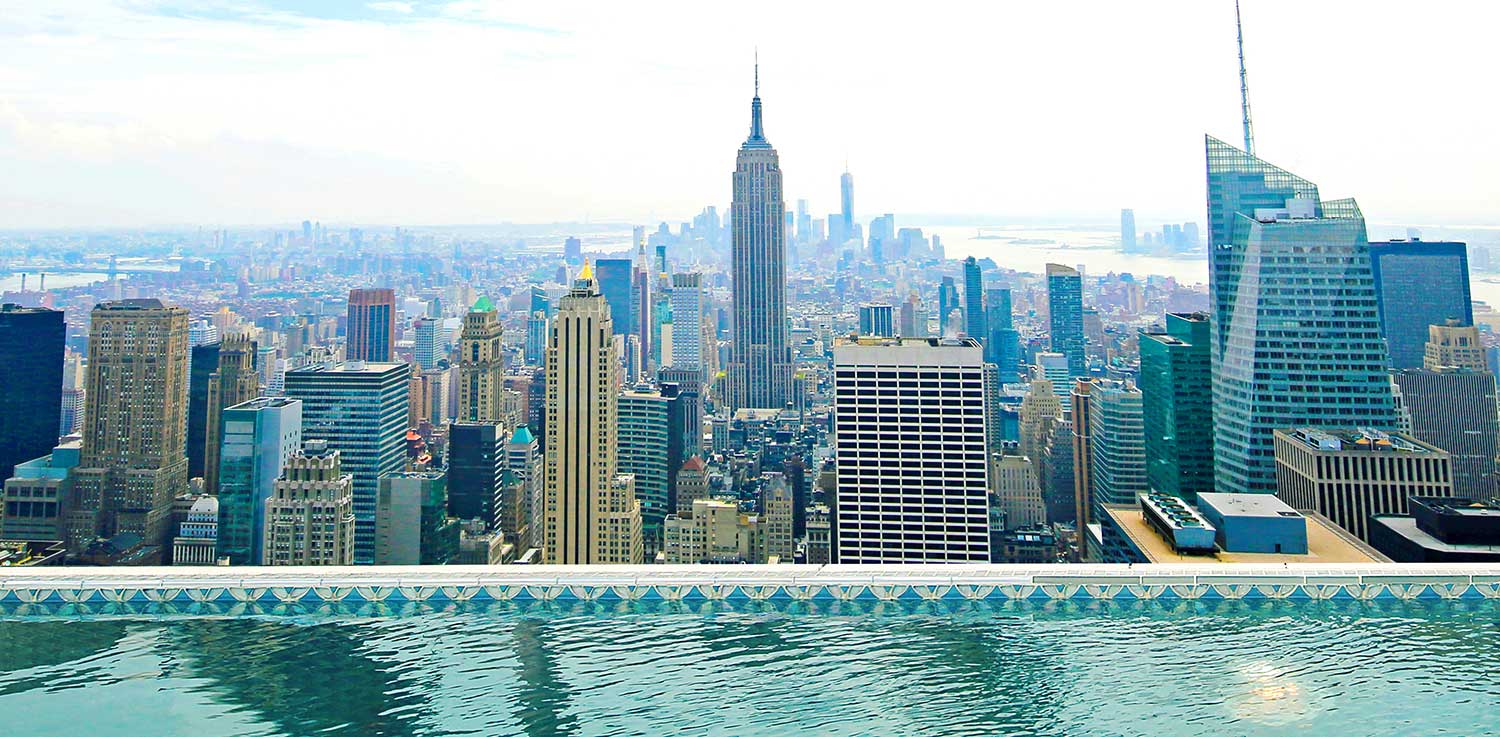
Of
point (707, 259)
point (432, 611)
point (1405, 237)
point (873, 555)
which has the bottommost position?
point (873, 555)

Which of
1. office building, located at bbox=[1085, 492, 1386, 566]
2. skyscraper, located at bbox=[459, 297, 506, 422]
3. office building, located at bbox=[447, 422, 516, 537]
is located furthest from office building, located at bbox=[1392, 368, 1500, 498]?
skyscraper, located at bbox=[459, 297, 506, 422]

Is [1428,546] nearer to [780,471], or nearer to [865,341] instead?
[865,341]

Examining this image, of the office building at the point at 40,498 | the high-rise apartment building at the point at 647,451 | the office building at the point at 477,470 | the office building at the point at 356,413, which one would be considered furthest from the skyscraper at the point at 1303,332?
the office building at the point at 40,498

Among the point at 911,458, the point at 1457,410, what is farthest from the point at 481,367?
the point at 1457,410

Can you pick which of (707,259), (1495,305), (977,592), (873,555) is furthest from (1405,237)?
(707,259)

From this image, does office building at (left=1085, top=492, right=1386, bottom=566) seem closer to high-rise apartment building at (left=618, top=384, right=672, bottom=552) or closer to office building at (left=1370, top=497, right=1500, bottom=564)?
office building at (left=1370, top=497, right=1500, bottom=564)

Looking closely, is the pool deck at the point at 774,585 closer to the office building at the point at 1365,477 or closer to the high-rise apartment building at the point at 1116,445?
the office building at the point at 1365,477

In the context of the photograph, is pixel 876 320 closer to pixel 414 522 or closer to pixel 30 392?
pixel 414 522
